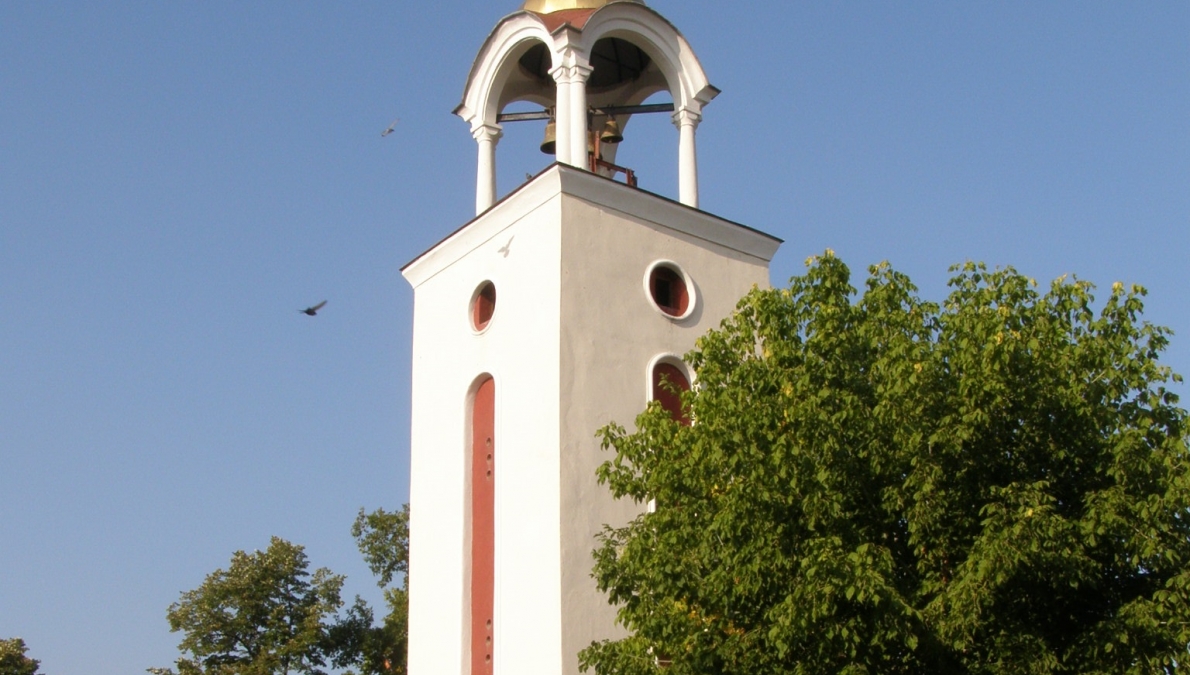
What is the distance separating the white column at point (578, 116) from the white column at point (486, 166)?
186 centimetres

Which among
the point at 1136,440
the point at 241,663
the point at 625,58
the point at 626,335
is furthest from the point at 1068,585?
the point at 241,663

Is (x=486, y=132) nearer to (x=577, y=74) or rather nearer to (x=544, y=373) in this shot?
(x=577, y=74)

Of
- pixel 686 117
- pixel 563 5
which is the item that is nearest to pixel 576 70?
pixel 563 5

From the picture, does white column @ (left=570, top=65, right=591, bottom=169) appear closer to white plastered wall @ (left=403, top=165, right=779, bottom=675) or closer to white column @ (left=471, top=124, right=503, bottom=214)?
white plastered wall @ (left=403, top=165, right=779, bottom=675)

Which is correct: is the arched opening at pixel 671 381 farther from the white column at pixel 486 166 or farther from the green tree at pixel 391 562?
the green tree at pixel 391 562

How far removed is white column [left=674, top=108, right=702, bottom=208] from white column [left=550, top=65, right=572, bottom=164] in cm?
188

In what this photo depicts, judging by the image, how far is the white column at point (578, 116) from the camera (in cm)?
2028

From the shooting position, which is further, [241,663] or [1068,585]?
[241,663]

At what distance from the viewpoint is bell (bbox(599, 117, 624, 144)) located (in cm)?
2238

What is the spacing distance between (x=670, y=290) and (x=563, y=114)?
2768 mm

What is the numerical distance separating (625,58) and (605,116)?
1.05 m

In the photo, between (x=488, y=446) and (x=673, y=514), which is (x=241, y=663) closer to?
(x=488, y=446)

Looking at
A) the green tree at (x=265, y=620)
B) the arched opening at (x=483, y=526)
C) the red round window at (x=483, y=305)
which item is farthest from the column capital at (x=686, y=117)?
the green tree at (x=265, y=620)

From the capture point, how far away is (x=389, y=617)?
112 ft
